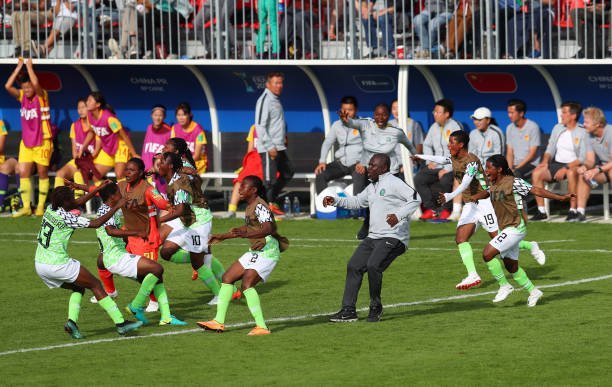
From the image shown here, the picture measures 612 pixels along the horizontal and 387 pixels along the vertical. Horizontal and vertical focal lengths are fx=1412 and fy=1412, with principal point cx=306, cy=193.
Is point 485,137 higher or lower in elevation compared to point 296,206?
higher

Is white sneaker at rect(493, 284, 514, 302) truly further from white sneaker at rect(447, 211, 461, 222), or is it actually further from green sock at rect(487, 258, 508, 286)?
white sneaker at rect(447, 211, 461, 222)

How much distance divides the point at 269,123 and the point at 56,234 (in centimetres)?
994

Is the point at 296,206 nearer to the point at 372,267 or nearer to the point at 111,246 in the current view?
the point at 111,246

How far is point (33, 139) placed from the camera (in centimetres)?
2364

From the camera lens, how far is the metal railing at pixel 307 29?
70.6 ft

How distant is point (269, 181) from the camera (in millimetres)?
22297

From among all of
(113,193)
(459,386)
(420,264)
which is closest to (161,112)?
(420,264)

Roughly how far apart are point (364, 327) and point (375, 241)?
846 mm

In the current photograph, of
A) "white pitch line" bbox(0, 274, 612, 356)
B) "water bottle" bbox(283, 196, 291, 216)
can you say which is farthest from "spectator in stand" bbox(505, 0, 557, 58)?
"white pitch line" bbox(0, 274, 612, 356)

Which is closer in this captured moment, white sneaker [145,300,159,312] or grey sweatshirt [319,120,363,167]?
white sneaker [145,300,159,312]

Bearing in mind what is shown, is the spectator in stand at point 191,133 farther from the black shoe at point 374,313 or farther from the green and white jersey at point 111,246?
the black shoe at point 374,313

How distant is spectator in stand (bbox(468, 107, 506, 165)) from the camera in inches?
832

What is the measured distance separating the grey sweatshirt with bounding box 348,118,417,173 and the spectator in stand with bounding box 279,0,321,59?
3.29 m

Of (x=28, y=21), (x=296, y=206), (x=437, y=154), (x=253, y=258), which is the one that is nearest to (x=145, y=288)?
(x=253, y=258)
